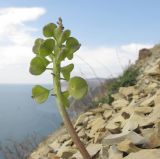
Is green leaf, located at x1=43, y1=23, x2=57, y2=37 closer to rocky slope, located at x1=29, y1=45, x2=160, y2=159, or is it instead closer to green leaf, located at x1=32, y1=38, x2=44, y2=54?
green leaf, located at x1=32, y1=38, x2=44, y2=54

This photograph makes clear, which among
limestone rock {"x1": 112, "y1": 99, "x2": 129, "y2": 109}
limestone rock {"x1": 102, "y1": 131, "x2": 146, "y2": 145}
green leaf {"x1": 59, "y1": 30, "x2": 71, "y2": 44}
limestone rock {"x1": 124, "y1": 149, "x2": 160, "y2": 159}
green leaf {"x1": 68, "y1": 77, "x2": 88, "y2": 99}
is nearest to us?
limestone rock {"x1": 124, "y1": 149, "x2": 160, "y2": 159}

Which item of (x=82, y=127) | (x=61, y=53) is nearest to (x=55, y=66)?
(x=61, y=53)

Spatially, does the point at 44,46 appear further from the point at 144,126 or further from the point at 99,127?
the point at 99,127

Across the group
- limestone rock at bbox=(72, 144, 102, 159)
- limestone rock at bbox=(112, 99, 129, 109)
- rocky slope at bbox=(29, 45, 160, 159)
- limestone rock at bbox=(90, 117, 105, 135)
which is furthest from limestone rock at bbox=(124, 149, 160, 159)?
limestone rock at bbox=(112, 99, 129, 109)

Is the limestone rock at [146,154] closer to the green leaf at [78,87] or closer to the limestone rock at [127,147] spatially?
the limestone rock at [127,147]

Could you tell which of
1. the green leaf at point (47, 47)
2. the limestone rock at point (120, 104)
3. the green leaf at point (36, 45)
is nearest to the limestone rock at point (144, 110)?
the limestone rock at point (120, 104)

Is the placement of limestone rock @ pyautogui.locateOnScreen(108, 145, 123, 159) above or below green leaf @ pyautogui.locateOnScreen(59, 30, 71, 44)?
below
